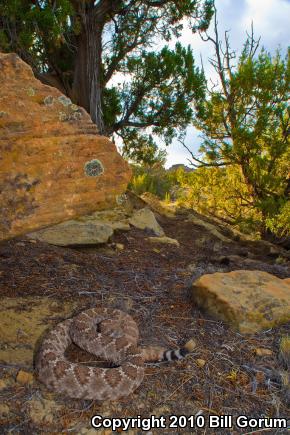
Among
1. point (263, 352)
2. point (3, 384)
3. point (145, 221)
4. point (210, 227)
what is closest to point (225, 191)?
point (210, 227)

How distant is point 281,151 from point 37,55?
20.1 ft

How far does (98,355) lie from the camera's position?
4.39 metres

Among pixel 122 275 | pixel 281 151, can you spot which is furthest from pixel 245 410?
pixel 281 151

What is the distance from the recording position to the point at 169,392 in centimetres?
371

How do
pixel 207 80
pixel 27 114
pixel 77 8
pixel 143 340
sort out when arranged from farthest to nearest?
1. pixel 207 80
2. pixel 77 8
3. pixel 143 340
4. pixel 27 114

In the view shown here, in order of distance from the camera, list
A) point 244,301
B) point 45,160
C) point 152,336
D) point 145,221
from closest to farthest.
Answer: point 45,160
point 152,336
point 244,301
point 145,221

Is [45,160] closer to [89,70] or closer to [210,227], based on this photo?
[89,70]

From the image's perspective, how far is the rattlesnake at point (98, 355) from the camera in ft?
12.0

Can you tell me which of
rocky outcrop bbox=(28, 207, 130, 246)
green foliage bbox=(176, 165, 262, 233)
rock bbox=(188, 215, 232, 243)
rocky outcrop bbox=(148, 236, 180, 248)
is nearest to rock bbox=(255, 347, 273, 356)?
rocky outcrop bbox=(28, 207, 130, 246)

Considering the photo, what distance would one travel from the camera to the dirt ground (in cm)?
350

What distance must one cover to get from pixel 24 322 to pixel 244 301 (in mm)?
2544

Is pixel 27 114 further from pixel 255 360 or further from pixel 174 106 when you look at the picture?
pixel 174 106

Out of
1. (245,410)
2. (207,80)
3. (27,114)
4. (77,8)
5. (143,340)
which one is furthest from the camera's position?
(207,80)

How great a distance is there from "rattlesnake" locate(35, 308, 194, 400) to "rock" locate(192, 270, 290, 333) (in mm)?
834
